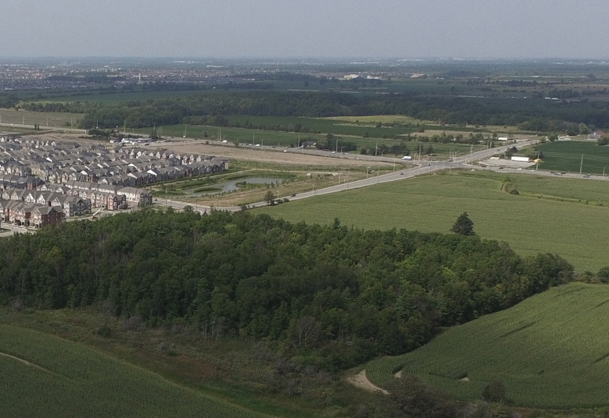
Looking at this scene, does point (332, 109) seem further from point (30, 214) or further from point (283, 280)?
point (283, 280)

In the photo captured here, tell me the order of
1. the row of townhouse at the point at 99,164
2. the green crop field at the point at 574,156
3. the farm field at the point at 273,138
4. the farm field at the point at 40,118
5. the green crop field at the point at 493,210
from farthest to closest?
the farm field at the point at 40,118, the farm field at the point at 273,138, the green crop field at the point at 574,156, the row of townhouse at the point at 99,164, the green crop field at the point at 493,210

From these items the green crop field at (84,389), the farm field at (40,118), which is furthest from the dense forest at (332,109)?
the green crop field at (84,389)

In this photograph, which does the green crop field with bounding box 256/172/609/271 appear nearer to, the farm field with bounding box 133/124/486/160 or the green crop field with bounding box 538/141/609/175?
the green crop field with bounding box 538/141/609/175

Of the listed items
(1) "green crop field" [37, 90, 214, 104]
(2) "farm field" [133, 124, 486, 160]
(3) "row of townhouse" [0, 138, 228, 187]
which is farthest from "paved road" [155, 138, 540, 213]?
(1) "green crop field" [37, 90, 214, 104]

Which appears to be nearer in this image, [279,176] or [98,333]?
[98,333]

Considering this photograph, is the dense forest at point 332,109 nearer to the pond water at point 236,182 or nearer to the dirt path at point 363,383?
the pond water at point 236,182

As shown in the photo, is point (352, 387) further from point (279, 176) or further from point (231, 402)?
point (279, 176)

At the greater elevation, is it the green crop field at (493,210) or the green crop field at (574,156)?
the green crop field at (574,156)

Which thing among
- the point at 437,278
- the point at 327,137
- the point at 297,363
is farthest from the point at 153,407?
the point at 327,137
